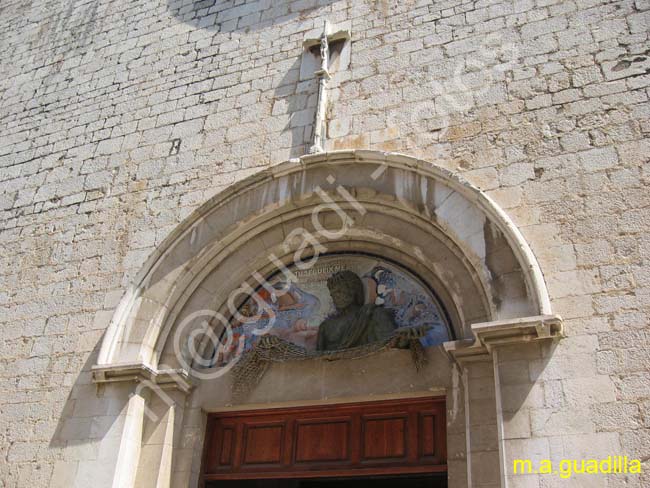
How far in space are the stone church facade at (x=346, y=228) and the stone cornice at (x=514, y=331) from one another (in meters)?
0.01

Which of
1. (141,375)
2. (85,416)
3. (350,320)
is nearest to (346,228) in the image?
(350,320)

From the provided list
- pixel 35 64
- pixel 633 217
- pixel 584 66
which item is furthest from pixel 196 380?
pixel 35 64

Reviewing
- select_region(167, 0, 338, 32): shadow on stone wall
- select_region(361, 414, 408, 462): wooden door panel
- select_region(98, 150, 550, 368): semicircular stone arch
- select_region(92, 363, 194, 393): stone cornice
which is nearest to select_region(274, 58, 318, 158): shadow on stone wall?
select_region(98, 150, 550, 368): semicircular stone arch

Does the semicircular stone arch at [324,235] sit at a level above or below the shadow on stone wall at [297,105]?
below

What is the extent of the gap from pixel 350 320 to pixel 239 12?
12.6ft

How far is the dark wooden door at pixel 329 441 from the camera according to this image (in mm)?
5090

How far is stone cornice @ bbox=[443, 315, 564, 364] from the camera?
446 cm

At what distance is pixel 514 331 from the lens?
4.55m

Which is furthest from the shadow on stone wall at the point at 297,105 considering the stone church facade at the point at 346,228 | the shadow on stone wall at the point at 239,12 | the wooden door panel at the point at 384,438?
the wooden door panel at the point at 384,438

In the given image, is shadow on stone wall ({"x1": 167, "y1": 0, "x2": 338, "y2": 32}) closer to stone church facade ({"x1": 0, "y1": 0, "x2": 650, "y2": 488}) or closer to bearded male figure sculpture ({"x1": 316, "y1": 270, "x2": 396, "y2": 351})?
stone church facade ({"x1": 0, "y1": 0, "x2": 650, "y2": 488})

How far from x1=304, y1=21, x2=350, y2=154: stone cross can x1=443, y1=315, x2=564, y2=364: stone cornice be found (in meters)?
2.29

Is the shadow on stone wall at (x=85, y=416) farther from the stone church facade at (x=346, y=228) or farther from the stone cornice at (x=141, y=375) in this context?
the stone cornice at (x=141, y=375)

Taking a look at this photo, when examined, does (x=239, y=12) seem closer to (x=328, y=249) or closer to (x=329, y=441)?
(x=328, y=249)

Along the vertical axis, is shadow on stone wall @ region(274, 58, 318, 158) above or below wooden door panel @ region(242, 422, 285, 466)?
above
